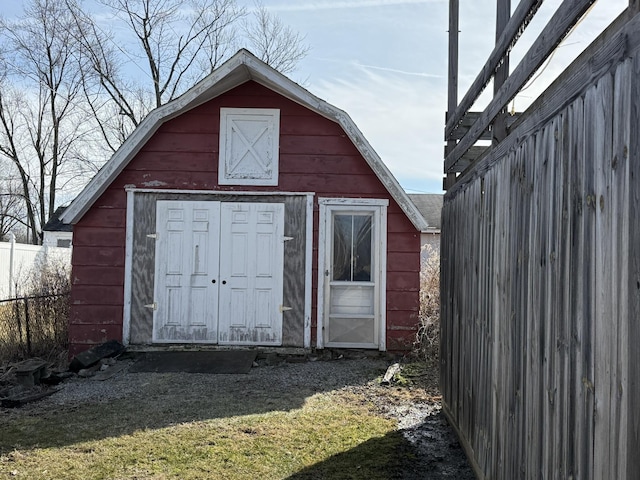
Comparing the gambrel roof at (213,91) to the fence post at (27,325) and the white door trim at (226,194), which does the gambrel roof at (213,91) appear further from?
the fence post at (27,325)

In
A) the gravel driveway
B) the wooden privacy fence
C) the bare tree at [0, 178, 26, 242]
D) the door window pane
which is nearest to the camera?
the wooden privacy fence

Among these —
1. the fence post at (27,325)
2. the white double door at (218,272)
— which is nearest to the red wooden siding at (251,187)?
the white double door at (218,272)

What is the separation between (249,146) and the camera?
8.55 metres

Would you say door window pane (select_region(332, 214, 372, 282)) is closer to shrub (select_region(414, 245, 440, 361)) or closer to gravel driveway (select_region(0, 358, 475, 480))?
shrub (select_region(414, 245, 440, 361))

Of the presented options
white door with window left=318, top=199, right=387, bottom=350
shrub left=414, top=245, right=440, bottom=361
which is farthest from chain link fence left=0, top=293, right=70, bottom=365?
shrub left=414, top=245, right=440, bottom=361

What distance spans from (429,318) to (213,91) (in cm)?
495

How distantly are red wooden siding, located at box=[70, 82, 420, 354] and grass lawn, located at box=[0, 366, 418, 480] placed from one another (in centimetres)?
267

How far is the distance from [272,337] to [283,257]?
1250 mm

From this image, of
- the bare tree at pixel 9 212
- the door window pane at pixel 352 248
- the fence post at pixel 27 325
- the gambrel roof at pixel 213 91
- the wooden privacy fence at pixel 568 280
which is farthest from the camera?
the bare tree at pixel 9 212

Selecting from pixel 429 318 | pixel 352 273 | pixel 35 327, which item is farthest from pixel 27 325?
pixel 429 318

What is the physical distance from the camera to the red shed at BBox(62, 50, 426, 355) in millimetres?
8461

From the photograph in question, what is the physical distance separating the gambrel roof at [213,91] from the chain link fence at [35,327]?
1.79 metres

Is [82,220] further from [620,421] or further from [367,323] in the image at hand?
[620,421]

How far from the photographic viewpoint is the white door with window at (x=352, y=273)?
336 inches
